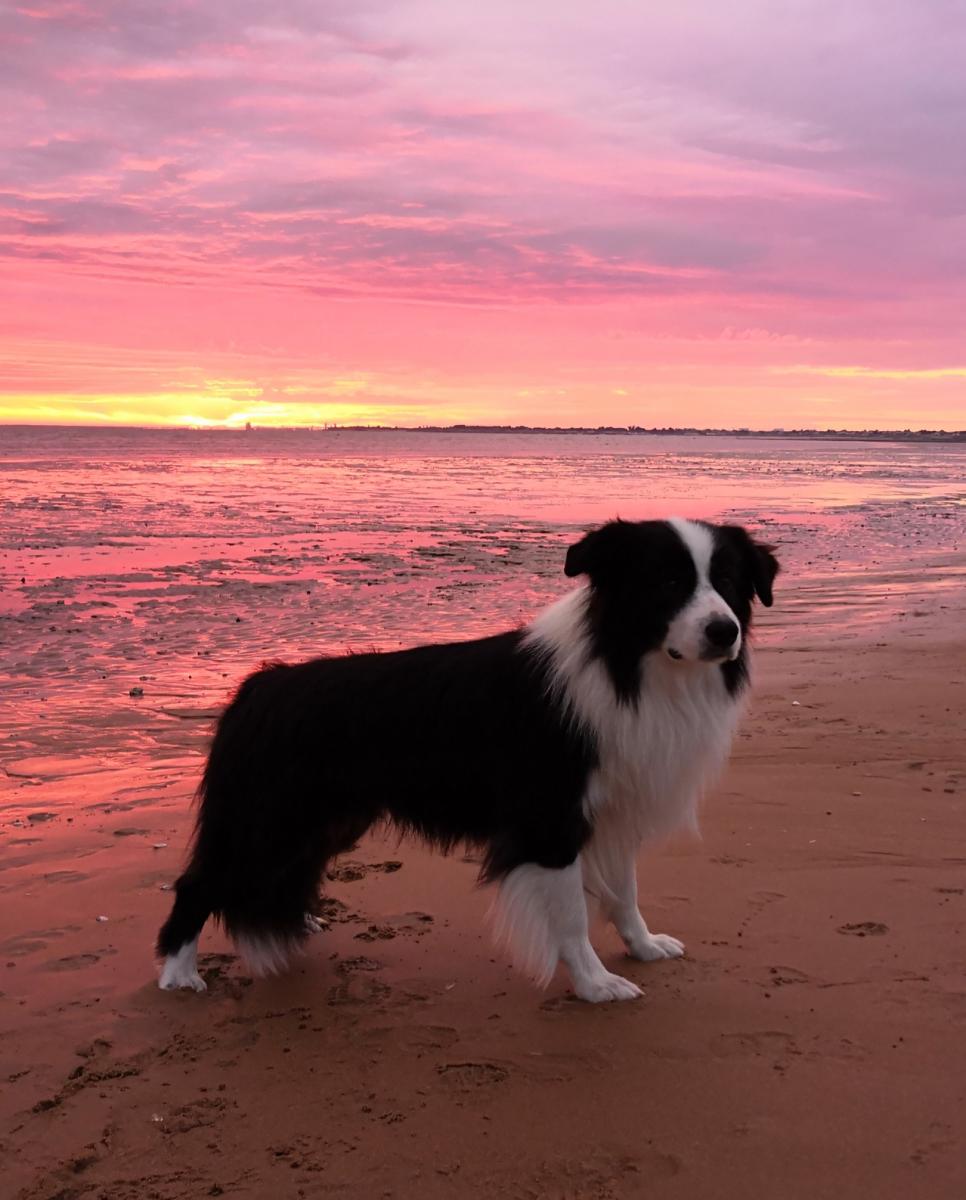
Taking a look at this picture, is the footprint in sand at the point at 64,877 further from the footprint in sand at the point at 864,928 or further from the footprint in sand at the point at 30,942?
the footprint in sand at the point at 864,928

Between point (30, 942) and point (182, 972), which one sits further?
point (30, 942)

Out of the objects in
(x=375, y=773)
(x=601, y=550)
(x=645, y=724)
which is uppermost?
(x=601, y=550)

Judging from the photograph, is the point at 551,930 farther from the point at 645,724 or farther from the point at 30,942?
the point at 30,942

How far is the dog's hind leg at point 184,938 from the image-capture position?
13.7ft

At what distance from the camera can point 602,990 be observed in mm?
4055

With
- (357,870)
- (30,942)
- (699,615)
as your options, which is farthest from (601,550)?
(30,942)

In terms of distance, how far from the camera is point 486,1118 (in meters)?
3.23

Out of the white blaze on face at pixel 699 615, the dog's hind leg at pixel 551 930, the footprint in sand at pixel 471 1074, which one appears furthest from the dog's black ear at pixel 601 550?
the footprint in sand at pixel 471 1074

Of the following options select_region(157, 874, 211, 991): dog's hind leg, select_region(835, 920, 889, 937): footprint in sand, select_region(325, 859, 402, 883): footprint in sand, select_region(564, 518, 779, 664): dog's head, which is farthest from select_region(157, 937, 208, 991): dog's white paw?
select_region(835, 920, 889, 937): footprint in sand

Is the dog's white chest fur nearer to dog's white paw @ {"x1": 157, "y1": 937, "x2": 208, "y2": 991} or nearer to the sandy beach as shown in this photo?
the sandy beach

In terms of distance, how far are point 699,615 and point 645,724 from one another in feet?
1.51

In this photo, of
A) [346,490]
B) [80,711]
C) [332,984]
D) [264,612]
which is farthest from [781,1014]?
[346,490]

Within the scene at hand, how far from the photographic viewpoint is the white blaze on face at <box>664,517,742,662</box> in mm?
3826

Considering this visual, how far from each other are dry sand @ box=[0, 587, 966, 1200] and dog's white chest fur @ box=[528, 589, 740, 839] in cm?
70
